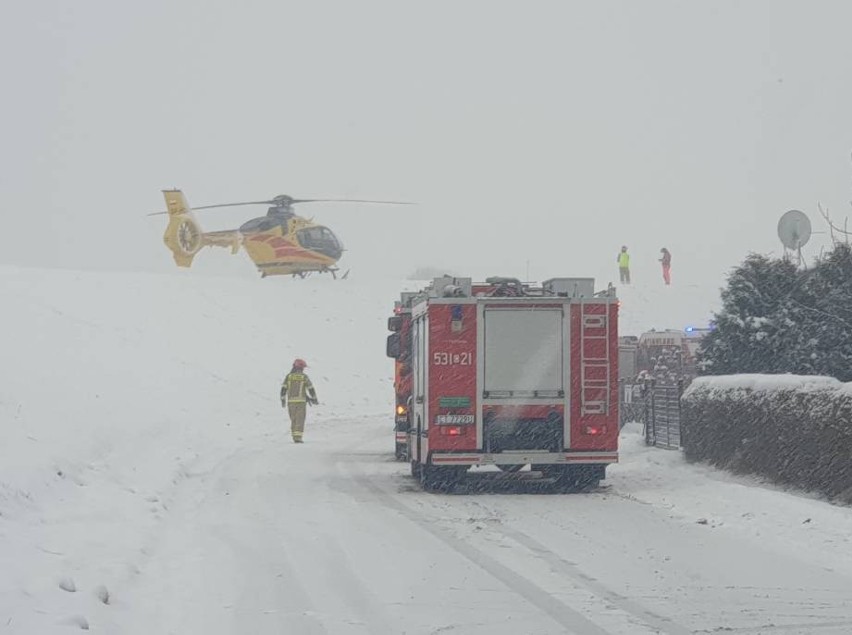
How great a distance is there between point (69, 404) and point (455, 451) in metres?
9.08

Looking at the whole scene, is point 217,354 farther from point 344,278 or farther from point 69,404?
point 69,404

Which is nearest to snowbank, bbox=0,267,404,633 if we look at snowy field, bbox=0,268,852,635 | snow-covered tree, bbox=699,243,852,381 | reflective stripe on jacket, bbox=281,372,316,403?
snowy field, bbox=0,268,852,635

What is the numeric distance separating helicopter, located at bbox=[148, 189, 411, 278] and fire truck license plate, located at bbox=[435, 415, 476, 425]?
4061 cm

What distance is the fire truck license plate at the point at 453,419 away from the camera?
1745cm

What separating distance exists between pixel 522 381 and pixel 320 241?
4203 centimetres

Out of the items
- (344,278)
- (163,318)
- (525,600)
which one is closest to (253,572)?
(525,600)

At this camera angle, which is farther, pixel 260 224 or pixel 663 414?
pixel 260 224

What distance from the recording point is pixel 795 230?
73.6 feet

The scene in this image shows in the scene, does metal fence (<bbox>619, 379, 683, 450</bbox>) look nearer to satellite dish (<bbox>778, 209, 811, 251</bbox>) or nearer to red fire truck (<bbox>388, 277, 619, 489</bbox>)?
satellite dish (<bbox>778, 209, 811, 251</bbox>)

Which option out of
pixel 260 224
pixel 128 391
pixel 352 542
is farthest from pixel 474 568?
pixel 260 224

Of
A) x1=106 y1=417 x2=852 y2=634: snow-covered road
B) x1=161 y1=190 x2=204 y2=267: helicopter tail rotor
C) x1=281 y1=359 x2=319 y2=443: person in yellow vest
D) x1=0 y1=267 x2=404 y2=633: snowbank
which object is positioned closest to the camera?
x1=106 y1=417 x2=852 y2=634: snow-covered road

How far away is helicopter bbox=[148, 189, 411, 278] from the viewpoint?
190 ft

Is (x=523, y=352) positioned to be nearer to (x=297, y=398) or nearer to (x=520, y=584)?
(x=520, y=584)

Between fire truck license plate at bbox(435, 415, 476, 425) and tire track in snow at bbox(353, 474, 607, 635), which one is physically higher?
fire truck license plate at bbox(435, 415, 476, 425)
